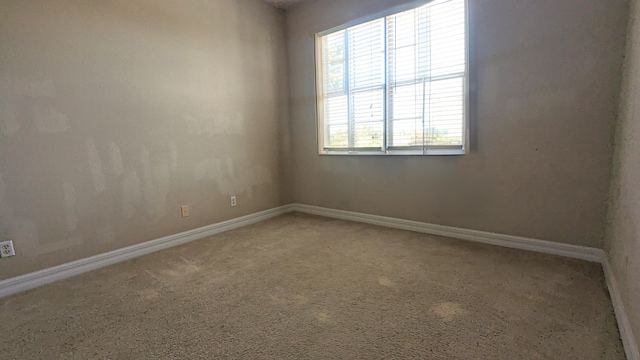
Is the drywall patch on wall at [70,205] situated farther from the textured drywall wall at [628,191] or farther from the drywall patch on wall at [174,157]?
the textured drywall wall at [628,191]

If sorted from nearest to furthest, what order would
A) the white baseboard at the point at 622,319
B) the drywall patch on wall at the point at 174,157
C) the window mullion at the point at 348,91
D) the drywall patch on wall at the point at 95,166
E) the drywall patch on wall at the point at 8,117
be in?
the white baseboard at the point at 622,319 → the drywall patch on wall at the point at 8,117 → the drywall patch on wall at the point at 95,166 → the drywall patch on wall at the point at 174,157 → the window mullion at the point at 348,91

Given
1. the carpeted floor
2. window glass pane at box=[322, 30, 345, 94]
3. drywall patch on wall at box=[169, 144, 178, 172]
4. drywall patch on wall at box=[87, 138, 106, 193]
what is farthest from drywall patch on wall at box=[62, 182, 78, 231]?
window glass pane at box=[322, 30, 345, 94]

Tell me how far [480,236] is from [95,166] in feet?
11.5

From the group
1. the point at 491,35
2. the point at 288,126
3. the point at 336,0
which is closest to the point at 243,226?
the point at 288,126

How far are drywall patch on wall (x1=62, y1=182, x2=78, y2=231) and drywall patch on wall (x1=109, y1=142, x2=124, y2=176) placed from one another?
333mm

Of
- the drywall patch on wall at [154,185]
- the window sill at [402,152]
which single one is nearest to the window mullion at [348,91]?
the window sill at [402,152]

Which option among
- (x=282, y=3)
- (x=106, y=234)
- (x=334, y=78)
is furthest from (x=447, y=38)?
(x=106, y=234)

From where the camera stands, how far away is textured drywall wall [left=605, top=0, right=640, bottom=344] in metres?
1.41

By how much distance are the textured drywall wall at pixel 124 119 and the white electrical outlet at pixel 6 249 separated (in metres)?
0.04

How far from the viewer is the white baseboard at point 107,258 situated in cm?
221

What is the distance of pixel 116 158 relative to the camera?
2668 mm

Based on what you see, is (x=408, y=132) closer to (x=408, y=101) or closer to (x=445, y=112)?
(x=408, y=101)

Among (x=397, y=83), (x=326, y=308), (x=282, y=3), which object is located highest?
(x=282, y=3)

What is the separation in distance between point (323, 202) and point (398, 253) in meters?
1.59
